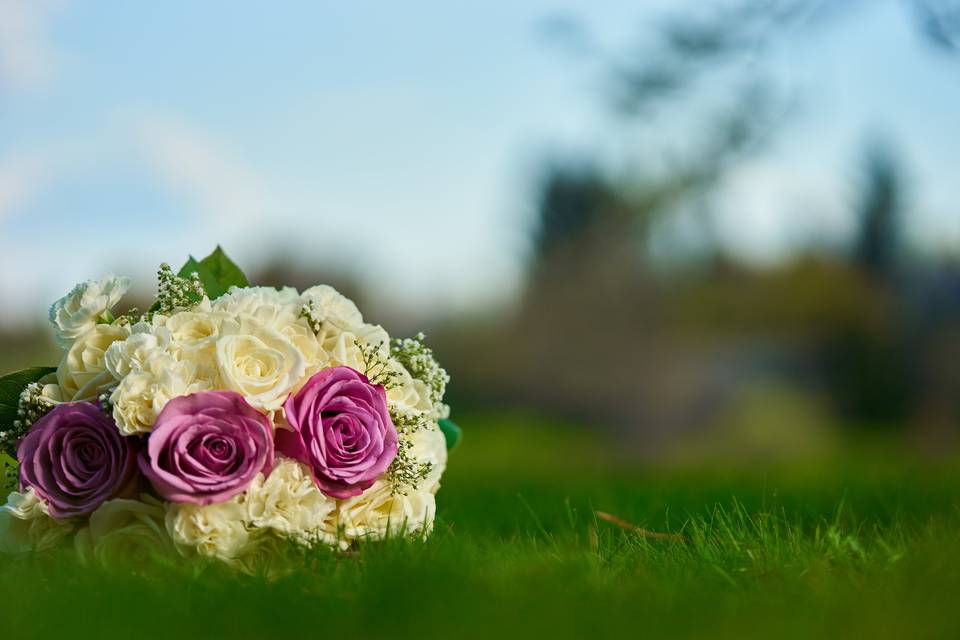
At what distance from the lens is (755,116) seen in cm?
667

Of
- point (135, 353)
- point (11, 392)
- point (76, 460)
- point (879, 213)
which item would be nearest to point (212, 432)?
point (135, 353)

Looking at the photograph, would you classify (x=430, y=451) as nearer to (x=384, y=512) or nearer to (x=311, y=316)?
(x=384, y=512)

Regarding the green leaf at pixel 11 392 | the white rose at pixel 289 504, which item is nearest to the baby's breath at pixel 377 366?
the white rose at pixel 289 504

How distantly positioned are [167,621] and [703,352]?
14.5 metres

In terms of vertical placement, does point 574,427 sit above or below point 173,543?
below

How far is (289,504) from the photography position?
239cm

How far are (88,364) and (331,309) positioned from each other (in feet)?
2.29

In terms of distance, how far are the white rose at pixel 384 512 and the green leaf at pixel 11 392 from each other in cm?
106

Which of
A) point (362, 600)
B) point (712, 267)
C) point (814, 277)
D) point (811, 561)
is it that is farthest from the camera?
point (814, 277)

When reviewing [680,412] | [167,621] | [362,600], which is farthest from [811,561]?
[680,412]

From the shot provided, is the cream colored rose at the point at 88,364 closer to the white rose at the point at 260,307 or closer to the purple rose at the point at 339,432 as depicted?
the white rose at the point at 260,307

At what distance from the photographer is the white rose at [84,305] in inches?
106

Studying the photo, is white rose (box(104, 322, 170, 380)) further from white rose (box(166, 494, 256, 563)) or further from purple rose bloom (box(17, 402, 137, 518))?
white rose (box(166, 494, 256, 563))

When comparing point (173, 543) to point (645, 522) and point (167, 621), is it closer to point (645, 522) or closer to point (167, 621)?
point (167, 621)
